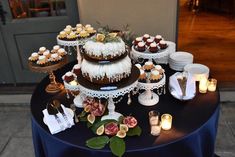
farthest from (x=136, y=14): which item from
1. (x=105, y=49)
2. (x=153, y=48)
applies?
(x=105, y=49)

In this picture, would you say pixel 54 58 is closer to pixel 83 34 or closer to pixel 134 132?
pixel 83 34

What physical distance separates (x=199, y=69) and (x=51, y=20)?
1679mm

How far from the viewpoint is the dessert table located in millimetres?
1423

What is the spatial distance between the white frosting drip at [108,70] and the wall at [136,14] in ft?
4.48

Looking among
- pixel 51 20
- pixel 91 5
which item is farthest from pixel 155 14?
pixel 51 20

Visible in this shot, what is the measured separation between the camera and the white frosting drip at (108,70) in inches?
54.7

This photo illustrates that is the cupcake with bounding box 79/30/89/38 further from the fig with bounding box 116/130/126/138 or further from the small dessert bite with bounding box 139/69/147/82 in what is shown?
the fig with bounding box 116/130/126/138

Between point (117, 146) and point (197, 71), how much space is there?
3.13 ft

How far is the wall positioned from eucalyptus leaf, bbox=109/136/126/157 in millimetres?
1576

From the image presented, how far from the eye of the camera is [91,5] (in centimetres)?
271

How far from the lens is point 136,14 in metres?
2.70

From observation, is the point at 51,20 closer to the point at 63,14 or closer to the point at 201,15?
the point at 63,14

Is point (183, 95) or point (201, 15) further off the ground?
point (183, 95)

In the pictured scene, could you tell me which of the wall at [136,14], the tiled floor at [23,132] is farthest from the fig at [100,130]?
the wall at [136,14]
